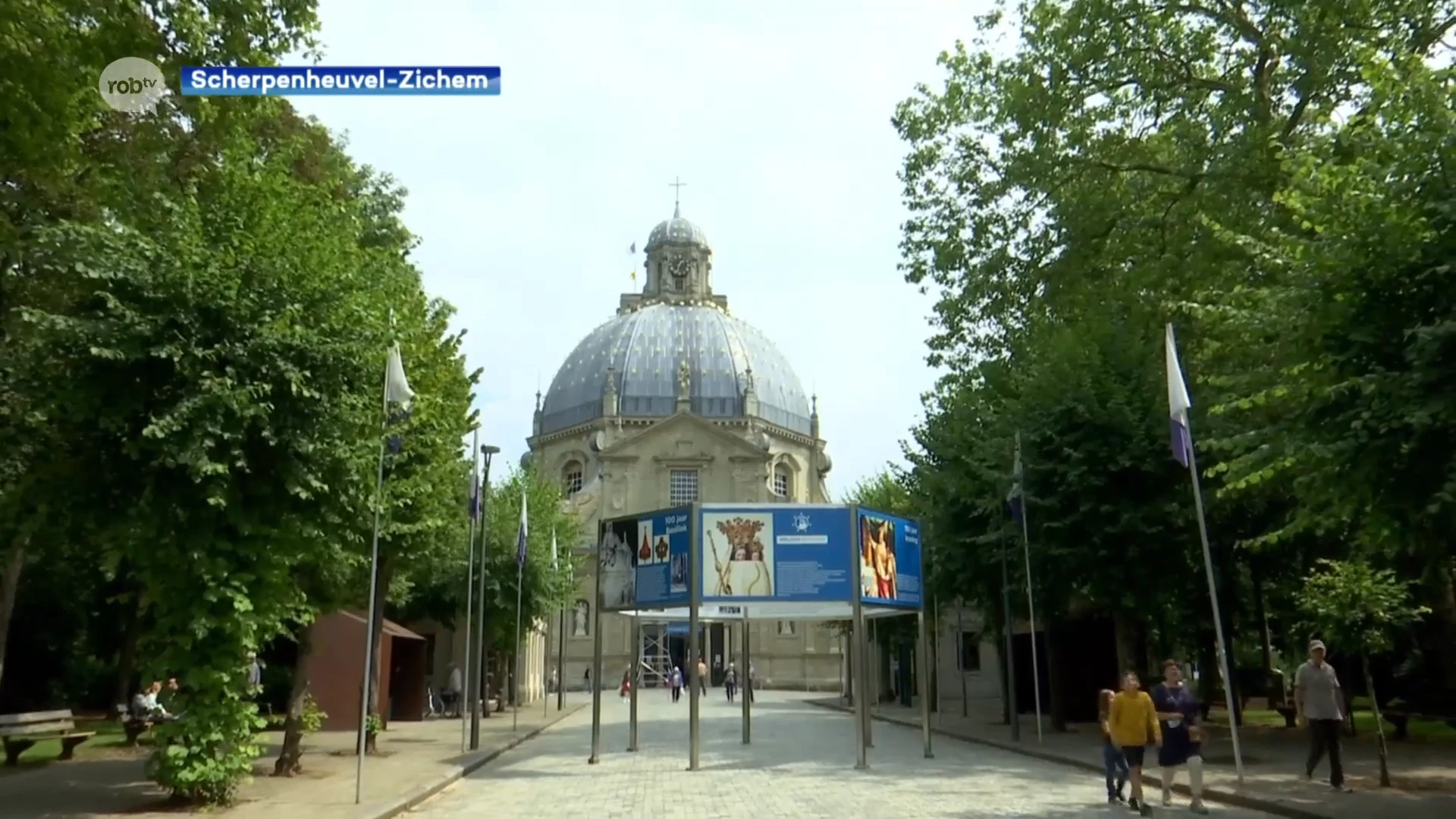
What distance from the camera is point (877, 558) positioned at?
2236cm

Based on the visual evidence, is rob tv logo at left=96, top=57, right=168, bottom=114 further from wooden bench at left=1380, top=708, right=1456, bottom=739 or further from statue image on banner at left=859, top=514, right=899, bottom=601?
wooden bench at left=1380, top=708, right=1456, bottom=739

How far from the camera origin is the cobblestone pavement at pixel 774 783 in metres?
15.2

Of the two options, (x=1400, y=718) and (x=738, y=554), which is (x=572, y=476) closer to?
(x=738, y=554)

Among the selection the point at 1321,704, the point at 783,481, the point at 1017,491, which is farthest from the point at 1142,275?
the point at 783,481

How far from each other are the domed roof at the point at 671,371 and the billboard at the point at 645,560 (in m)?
73.8

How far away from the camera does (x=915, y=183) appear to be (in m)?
32.0

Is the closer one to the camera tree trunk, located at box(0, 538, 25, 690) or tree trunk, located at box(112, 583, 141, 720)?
tree trunk, located at box(0, 538, 25, 690)

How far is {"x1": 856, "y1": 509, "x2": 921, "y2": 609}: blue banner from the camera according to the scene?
71.7 ft

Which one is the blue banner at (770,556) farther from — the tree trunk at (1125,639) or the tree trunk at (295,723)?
the tree trunk at (1125,639)

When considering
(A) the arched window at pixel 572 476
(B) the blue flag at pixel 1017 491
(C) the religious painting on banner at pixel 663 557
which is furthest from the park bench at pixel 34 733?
(A) the arched window at pixel 572 476

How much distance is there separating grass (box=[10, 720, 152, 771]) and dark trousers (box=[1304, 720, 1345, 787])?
63.9 feet

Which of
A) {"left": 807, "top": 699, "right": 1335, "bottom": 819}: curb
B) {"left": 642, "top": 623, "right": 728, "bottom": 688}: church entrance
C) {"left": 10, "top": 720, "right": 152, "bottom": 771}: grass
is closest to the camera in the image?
{"left": 807, "top": 699, "right": 1335, "bottom": 819}: curb

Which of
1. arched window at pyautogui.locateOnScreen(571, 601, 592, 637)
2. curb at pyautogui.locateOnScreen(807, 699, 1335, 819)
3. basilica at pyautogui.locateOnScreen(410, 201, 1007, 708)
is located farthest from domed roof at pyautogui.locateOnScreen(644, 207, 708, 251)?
curb at pyautogui.locateOnScreen(807, 699, 1335, 819)
